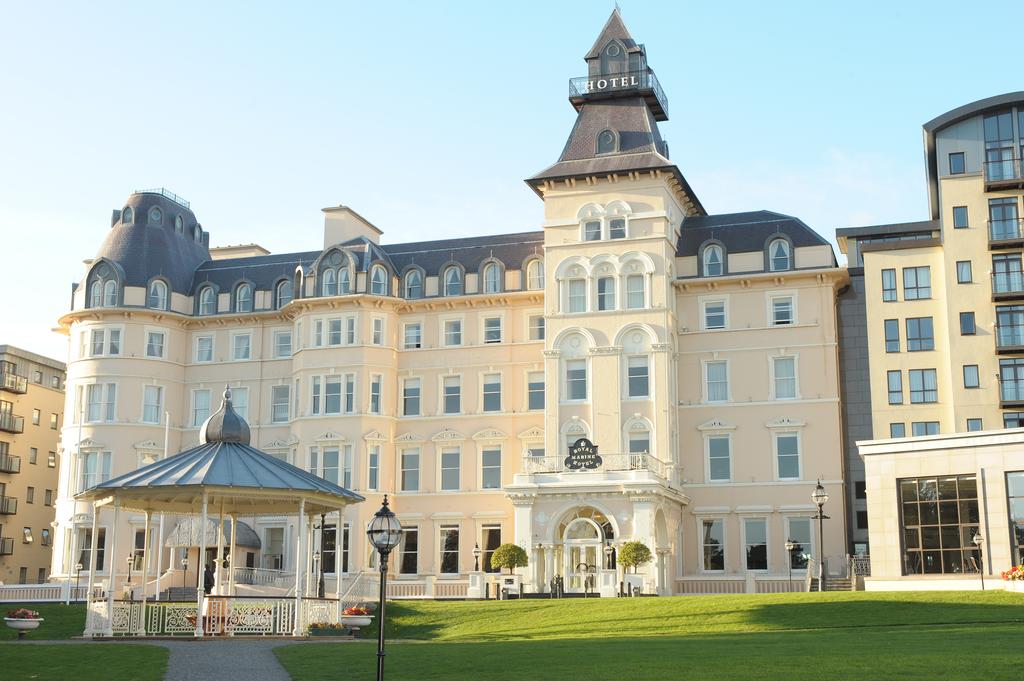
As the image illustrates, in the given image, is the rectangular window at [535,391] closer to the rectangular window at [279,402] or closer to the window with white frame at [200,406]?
the rectangular window at [279,402]

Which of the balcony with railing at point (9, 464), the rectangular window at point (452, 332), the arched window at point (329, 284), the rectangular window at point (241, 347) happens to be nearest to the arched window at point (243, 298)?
the rectangular window at point (241, 347)

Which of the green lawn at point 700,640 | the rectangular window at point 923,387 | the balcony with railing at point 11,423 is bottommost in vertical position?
the green lawn at point 700,640

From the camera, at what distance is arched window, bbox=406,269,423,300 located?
218 ft

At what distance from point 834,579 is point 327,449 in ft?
82.9

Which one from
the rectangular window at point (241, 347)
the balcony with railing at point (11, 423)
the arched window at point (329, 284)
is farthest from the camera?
the balcony with railing at point (11, 423)

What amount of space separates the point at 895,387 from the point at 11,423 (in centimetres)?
5546

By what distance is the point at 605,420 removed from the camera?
5912cm

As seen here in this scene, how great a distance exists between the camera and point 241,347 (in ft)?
227

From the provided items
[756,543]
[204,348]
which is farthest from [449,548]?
[204,348]

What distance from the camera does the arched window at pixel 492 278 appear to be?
65.3 metres

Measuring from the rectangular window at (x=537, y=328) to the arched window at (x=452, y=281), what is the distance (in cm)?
430

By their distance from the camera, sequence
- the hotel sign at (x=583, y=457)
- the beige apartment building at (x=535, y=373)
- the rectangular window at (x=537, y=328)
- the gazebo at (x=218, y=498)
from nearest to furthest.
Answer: the gazebo at (x=218, y=498)
the hotel sign at (x=583, y=457)
the beige apartment building at (x=535, y=373)
the rectangular window at (x=537, y=328)

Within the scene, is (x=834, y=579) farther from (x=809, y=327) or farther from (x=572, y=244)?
(x=572, y=244)

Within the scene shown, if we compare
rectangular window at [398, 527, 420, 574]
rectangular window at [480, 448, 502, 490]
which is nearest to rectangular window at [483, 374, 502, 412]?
rectangular window at [480, 448, 502, 490]
